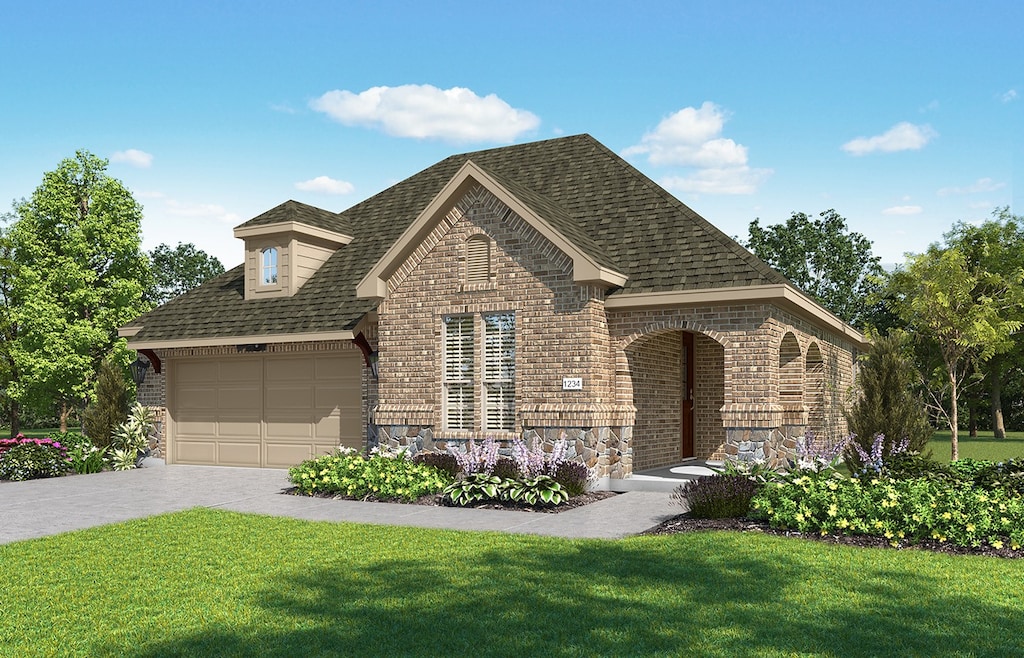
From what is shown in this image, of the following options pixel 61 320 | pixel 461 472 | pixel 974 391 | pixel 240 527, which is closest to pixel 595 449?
pixel 461 472

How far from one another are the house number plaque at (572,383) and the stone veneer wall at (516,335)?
0.23 feet

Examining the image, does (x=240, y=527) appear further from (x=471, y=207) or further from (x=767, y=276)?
(x=767, y=276)

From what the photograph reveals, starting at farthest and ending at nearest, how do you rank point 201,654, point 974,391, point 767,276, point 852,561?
1. point 974,391
2. point 767,276
3. point 852,561
4. point 201,654

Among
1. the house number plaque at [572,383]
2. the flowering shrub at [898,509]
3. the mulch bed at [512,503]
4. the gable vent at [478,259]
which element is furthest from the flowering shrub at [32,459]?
the flowering shrub at [898,509]

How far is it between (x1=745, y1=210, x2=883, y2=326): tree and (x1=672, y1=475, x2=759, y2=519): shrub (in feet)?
134

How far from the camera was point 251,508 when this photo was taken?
1304 centimetres

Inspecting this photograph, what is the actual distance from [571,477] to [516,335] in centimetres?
298

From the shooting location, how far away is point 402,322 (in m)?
16.4

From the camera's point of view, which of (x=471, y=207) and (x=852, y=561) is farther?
(x=471, y=207)

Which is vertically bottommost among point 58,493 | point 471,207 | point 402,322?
point 58,493

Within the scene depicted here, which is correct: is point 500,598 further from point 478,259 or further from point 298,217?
point 298,217

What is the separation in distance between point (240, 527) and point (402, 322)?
6.17m

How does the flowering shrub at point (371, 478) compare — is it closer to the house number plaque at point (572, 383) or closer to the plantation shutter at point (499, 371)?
the plantation shutter at point (499, 371)

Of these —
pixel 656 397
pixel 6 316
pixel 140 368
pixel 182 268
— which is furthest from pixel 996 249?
pixel 182 268
